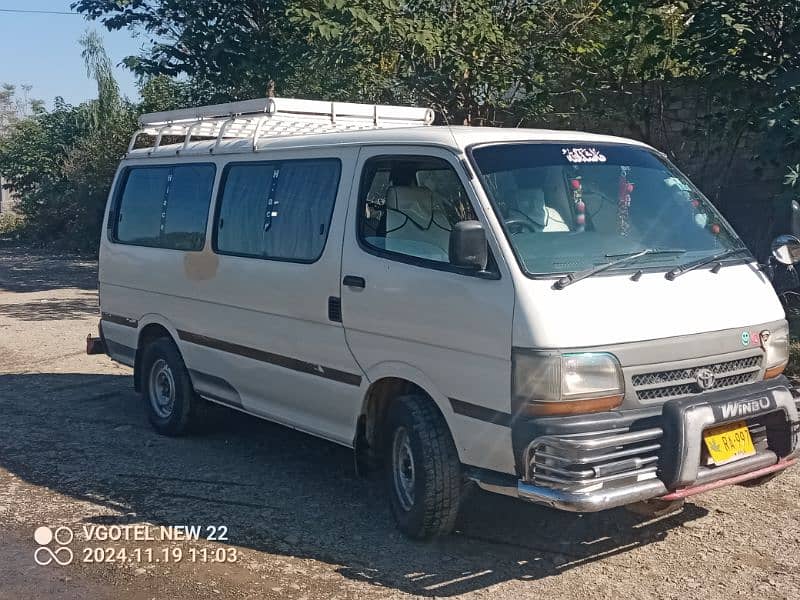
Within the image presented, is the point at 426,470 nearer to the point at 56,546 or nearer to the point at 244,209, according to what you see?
the point at 56,546

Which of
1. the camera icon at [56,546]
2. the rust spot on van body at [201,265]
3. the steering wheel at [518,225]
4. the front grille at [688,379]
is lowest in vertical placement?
the camera icon at [56,546]

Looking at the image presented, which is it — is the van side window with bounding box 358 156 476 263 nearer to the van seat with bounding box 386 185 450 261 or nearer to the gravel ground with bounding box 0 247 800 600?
the van seat with bounding box 386 185 450 261

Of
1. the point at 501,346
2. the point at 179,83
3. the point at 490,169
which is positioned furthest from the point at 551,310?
the point at 179,83

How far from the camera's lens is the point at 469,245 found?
4.54m

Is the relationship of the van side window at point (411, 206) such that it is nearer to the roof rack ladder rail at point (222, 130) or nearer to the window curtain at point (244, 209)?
the window curtain at point (244, 209)

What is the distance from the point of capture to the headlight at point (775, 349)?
4910mm

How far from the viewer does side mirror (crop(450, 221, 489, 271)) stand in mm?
4535

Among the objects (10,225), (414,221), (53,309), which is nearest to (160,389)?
(414,221)

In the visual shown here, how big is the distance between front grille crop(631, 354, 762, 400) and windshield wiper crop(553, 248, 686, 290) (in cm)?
52

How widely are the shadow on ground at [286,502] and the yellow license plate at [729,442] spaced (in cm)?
78

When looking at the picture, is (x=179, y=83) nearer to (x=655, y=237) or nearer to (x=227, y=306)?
(x=227, y=306)

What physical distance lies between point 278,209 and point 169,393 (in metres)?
2.14

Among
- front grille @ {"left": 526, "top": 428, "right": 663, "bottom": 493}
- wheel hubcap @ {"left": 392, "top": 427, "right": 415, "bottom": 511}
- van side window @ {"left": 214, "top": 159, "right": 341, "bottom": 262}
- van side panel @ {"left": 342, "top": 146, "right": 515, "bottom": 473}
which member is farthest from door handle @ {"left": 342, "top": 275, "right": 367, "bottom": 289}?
front grille @ {"left": 526, "top": 428, "right": 663, "bottom": 493}

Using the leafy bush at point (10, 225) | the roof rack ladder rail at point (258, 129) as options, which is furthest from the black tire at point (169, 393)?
the leafy bush at point (10, 225)
